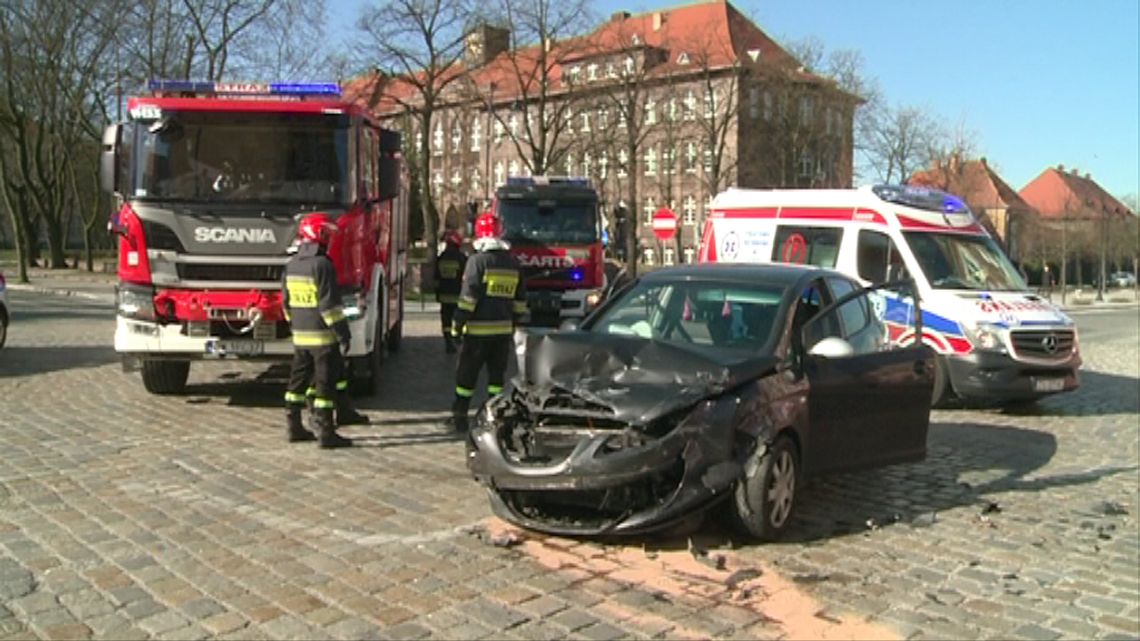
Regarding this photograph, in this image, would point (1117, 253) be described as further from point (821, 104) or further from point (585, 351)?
point (585, 351)

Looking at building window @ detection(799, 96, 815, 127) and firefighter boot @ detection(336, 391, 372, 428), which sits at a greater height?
building window @ detection(799, 96, 815, 127)

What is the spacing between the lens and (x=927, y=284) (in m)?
12.2

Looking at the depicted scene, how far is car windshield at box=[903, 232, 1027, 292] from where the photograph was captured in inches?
485

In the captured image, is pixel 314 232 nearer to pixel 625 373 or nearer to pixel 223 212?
pixel 223 212

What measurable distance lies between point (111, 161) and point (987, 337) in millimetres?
9355

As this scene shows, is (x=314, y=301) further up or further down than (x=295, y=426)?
further up

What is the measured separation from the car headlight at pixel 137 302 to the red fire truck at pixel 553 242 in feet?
31.6

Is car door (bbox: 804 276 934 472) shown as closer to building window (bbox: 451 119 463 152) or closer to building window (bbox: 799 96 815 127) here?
building window (bbox: 799 96 815 127)

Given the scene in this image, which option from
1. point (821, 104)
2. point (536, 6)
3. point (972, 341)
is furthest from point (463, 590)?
point (821, 104)

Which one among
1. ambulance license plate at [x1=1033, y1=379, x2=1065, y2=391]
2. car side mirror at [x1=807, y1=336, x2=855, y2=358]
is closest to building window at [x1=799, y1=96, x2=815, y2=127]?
ambulance license plate at [x1=1033, y1=379, x2=1065, y2=391]

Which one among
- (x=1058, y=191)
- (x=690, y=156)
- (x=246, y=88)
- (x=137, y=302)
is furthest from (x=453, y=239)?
(x=1058, y=191)

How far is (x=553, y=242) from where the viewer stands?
19188mm

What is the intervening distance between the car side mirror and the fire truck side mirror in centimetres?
687

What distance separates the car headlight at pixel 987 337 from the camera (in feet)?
38.2
